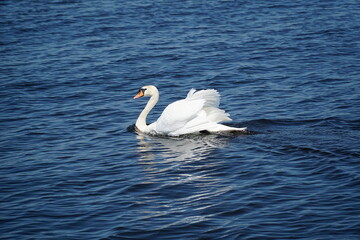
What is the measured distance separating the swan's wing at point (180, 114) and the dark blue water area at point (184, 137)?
29cm

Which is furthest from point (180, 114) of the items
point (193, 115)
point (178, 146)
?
point (178, 146)

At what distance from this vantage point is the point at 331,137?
11.9m

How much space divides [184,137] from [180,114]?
0.49 meters

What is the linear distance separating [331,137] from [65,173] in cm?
489

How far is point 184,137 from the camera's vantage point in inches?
516

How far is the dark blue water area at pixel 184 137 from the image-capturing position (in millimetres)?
8844

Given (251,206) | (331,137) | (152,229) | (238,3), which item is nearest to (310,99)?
(331,137)

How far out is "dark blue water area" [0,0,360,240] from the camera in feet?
29.0

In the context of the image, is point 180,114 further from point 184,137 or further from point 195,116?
point 184,137

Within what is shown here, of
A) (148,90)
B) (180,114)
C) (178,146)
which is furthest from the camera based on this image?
(148,90)

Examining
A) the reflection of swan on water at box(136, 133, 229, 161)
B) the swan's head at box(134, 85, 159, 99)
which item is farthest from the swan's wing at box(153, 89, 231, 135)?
the swan's head at box(134, 85, 159, 99)

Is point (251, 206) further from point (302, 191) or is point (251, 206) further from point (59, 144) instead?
point (59, 144)

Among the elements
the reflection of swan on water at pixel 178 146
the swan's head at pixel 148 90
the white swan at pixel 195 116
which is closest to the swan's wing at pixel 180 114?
the white swan at pixel 195 116

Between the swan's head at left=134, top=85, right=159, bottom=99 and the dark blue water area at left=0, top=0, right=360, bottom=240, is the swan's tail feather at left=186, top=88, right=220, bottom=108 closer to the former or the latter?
the dark blue water area at left=0, top=0, right=360, bottom=240
